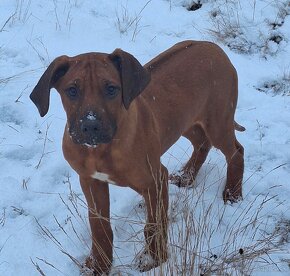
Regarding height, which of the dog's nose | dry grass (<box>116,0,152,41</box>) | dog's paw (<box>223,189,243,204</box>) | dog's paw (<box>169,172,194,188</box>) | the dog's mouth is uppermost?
the dog's nose

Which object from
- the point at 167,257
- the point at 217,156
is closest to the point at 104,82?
the point at 167,257

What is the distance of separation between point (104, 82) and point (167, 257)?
1.06 meters

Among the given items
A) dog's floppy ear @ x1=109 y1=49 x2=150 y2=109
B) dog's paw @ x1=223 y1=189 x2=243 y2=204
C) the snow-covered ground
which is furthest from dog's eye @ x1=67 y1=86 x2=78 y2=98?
dog's paw @ x1=223 y1=189 x2=243 y2=204

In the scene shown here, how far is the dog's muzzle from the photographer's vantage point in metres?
3.05

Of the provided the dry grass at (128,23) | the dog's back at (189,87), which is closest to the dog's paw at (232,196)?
the dog's back at (189,87)

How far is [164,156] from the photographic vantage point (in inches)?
201

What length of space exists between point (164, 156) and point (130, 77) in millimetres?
1889

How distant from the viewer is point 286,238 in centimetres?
401

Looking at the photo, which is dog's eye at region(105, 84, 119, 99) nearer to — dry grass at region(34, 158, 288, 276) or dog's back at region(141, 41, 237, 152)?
dog's back at region(141, 41, 237, 152)

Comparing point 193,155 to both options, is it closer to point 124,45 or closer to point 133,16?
point 124,45

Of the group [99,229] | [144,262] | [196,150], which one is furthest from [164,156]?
[144,262]

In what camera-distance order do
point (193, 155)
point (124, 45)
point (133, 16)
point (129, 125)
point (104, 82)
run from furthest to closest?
point (133, 16), point (124, 45), point (193, 155), point (129, 125), point (104, 82)

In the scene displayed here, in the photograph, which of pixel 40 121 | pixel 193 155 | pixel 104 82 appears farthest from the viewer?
pixel 40 121

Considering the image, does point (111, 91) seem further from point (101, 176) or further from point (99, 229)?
point (99, 229)
